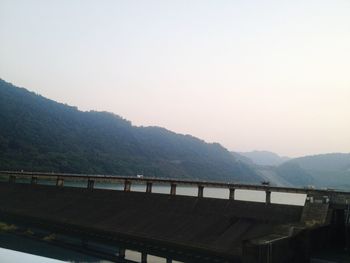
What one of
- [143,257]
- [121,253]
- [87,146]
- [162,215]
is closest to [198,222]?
[162,215]

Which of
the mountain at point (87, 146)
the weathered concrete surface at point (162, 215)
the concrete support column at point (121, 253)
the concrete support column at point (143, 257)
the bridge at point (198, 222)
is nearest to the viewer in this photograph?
the bridge at point (198, 222)

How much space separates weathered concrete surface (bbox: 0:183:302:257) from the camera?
2938cm

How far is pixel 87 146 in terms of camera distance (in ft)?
430

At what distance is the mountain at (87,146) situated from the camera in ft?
337

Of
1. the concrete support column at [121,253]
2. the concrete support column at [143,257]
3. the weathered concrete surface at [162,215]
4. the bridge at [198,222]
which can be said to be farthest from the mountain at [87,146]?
the concrete support column at [143,257]

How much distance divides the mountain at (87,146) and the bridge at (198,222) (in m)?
55.5

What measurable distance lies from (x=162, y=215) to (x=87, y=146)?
9991cm

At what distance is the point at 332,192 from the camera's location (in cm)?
2995

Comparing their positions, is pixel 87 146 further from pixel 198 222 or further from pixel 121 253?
pixel 121 253

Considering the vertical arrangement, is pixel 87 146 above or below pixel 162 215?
above

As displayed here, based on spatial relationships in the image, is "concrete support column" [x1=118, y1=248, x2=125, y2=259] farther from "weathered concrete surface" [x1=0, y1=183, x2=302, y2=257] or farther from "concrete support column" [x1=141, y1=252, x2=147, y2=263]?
"weathered concrete surface" [x1=0, y1=183, x2=302, y2=257]

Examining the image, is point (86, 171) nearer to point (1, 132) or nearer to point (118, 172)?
point (118, 172)

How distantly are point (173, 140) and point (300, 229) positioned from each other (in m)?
163

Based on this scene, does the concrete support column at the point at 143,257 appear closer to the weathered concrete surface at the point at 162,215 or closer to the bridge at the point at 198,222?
the bridge at the point at 198,222
